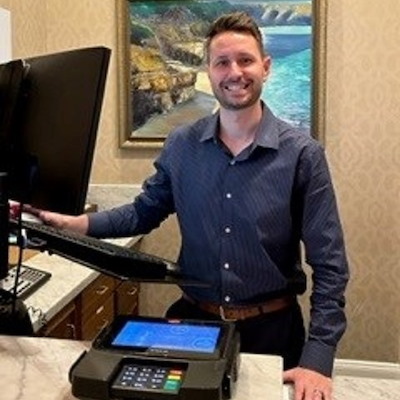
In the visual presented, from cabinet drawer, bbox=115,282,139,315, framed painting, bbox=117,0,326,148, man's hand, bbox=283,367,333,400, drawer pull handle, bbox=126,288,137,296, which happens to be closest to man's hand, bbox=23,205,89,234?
man's hand, bbox=283,367,333,400

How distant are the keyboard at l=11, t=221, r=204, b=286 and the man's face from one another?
76cm

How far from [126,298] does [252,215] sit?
1.45 meters

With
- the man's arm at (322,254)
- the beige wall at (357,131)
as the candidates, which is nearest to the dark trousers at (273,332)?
the man's arm at (322,254)

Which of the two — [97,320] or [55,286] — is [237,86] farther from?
[97,320]

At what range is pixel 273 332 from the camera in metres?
1.62

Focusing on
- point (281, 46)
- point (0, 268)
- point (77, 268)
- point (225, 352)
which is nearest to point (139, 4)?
point (281, 46)

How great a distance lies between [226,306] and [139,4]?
1.88 meters

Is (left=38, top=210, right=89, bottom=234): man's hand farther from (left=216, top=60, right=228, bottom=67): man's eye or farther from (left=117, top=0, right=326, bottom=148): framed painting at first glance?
(left=117, top=0, right=326, bottom=148): framed painting

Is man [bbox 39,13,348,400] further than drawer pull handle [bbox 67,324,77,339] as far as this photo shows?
No

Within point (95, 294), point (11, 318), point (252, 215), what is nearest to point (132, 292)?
point (95, 294)

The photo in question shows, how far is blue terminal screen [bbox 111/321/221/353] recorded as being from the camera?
90cm

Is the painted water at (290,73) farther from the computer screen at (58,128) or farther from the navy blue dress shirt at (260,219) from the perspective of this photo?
the computer screen at (58,128)

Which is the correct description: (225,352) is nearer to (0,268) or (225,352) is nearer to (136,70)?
(0,268)

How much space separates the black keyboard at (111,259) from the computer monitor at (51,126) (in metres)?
0.06
